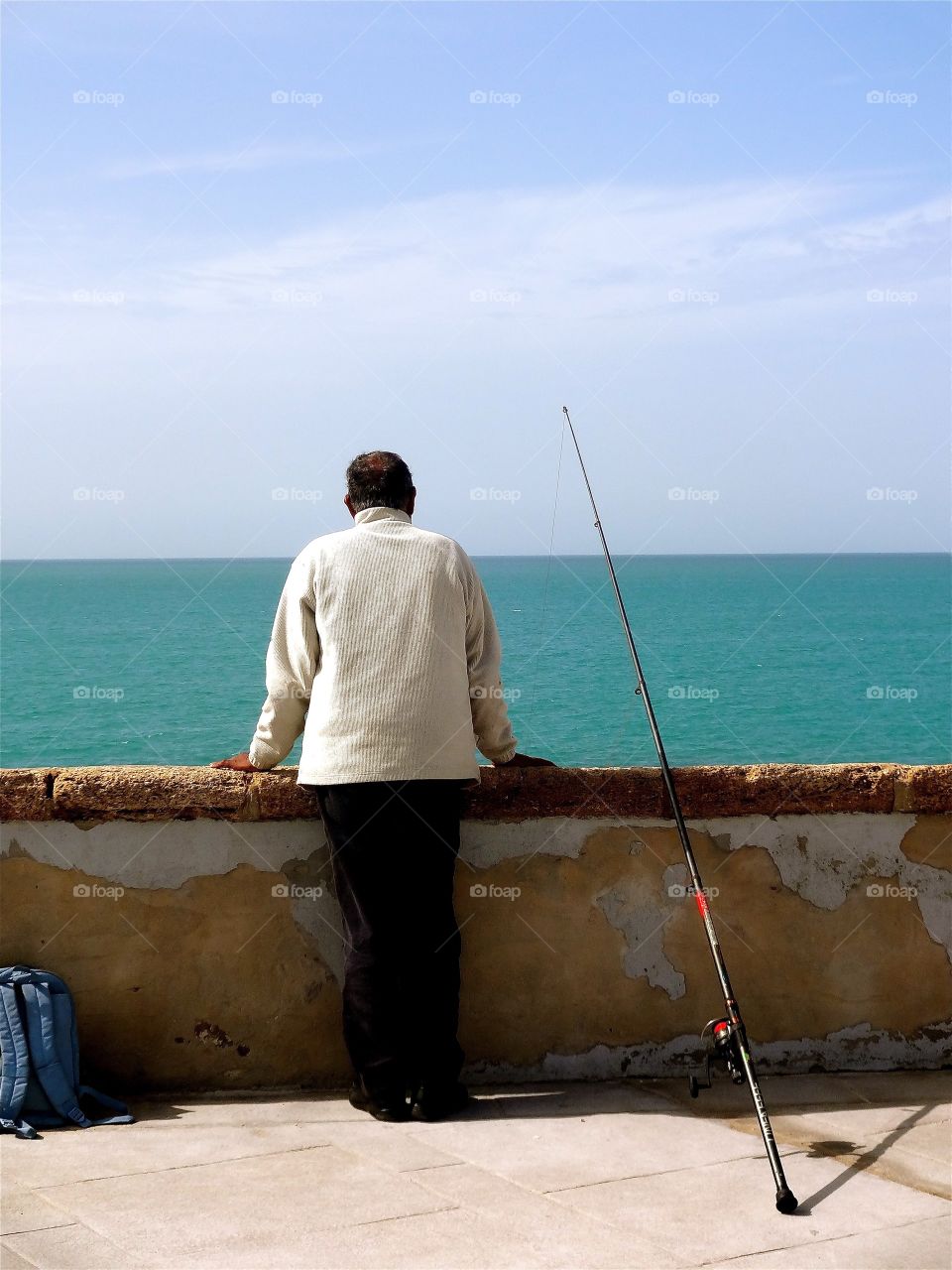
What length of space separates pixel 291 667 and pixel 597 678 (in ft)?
133

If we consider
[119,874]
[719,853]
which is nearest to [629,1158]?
[719,853]

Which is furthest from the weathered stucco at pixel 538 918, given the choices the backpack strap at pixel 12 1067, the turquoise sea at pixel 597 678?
the turquoise sea at pixel 597 678

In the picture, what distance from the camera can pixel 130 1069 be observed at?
346cm

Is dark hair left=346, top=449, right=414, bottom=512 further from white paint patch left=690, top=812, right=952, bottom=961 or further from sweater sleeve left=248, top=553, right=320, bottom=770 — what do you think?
white paint patch left=690, top=812, right=952, bottom=961

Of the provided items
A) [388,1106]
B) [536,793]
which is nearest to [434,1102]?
[388,1106]

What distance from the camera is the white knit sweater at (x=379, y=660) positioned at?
3.25 meters

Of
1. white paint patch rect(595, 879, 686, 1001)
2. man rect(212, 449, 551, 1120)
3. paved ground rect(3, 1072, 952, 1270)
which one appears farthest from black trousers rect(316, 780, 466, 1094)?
white paint patch rect(595, 879, 686, 1001)

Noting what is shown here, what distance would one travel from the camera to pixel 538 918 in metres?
3.56

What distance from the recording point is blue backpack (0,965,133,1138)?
3.15m

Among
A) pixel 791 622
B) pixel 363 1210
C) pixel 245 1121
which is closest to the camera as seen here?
pixel 363 1210

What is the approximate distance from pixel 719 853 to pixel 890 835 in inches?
18.5

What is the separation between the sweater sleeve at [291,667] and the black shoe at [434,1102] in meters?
0.89

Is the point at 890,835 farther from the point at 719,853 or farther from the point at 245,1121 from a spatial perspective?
the point at 245,1121

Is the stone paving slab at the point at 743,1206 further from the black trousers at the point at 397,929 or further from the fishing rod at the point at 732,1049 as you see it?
the black trousers at the point at 397,929
